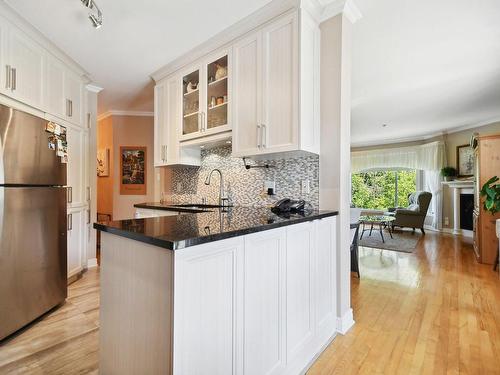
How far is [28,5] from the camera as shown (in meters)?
2.03

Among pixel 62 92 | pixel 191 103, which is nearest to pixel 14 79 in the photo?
pixel 62 92

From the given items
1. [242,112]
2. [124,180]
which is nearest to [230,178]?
[242,112]

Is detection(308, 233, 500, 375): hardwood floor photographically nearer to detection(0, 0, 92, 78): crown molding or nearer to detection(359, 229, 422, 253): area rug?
detection(359, 229, 422, 253): area rug

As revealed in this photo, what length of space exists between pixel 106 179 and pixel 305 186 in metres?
4.05

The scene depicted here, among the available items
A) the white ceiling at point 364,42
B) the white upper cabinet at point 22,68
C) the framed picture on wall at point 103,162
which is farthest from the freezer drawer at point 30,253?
the framed picture on wall at point 103,162

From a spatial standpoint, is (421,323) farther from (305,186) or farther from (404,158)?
(404,158)

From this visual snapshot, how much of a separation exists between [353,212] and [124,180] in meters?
3.81

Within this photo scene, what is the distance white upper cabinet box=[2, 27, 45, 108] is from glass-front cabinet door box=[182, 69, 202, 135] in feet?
4.38

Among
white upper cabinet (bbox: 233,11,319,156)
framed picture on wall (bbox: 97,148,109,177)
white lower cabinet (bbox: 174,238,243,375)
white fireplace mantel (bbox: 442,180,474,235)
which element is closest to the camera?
white lower cabinet (bbox: 174,238,243,375)

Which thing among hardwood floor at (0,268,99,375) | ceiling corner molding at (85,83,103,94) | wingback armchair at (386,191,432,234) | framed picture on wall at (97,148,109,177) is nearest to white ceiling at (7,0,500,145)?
ceiling corner molding at (85,83,103,94)

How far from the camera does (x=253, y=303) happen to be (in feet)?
3.96

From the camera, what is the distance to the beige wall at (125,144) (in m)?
4.65

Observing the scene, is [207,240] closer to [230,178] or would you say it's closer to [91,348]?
[91,348]

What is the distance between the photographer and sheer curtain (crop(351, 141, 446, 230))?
6.44m
